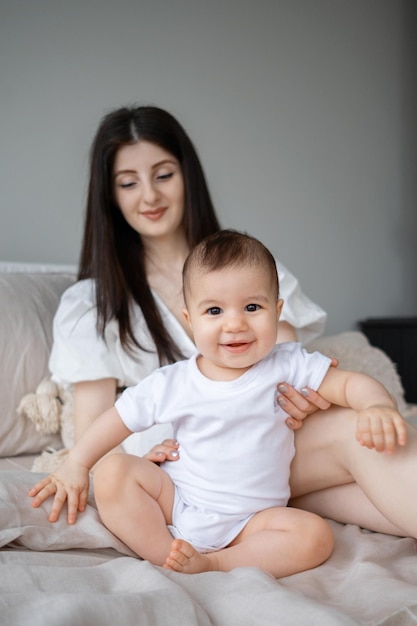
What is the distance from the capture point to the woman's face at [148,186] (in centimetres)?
161

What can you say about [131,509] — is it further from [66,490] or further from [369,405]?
[369,405]

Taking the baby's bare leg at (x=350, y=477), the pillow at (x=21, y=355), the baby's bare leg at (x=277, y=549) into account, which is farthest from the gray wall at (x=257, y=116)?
the baby's bare leg at (x=277, y=549)

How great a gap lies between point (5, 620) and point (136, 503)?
1.18 feet

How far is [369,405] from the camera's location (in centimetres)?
104

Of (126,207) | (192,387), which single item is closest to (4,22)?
(126,207)

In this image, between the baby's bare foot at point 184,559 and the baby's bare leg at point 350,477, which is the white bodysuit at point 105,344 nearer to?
the baby's bare leg at point 350,477

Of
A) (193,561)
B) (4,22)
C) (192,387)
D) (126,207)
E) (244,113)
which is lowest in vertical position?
(193,561)

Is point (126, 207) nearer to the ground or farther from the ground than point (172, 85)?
nearer to the ground

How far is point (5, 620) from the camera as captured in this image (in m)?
0.74

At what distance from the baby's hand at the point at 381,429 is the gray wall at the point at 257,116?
1568mm

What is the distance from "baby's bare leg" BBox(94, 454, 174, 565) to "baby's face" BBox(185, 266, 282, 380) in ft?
0.68

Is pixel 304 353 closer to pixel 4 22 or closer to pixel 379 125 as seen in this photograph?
pixel 4 22

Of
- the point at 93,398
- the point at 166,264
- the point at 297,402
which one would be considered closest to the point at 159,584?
the point at 297,402

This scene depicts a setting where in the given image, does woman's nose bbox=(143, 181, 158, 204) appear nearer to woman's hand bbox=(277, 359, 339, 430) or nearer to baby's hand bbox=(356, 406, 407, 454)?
woman's hand bbox=(277, 359, 339, 430)
